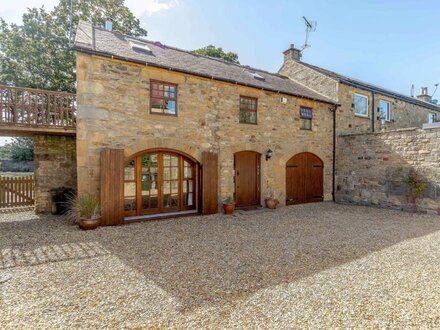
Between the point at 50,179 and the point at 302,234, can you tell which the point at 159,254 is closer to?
the point at 302,234

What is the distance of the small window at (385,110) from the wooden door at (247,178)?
9817 millimetres

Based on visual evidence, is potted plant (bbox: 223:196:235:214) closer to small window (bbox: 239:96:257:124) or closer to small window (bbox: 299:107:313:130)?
small window (bbox: 239:96:257:124)

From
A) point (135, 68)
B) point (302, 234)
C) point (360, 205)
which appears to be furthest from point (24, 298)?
point (360, 205)

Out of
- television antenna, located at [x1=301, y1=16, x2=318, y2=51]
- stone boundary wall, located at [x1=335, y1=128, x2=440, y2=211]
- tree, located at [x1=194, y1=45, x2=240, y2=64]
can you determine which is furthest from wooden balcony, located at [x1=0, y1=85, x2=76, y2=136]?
tree, located at [x1=194, y1=45, x2=240, y2=64]

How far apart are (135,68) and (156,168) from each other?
345 centimetres

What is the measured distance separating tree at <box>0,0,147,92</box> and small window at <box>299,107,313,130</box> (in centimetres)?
1538

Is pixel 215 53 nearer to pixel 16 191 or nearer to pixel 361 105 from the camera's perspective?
pixel 361 105

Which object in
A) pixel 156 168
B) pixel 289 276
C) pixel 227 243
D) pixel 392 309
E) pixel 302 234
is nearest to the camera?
pixel 392 309

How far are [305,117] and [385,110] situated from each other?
7277 mm

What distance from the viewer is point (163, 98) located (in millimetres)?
8539

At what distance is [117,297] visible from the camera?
11.1 ft

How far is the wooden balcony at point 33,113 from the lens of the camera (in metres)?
7.45

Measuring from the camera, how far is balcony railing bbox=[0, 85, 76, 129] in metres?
7.45

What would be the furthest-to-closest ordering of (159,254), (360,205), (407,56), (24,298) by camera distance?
(407,56)
(360,205)
(159,254)
(24,298)
